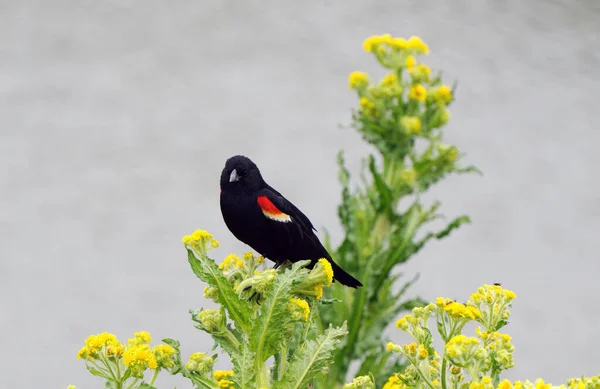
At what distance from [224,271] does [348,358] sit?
5.94 ft

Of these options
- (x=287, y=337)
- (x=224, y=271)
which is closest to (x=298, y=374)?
(x=287, y=337)

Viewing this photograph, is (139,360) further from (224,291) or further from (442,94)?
(442,94)

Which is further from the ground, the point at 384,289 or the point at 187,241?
the point at 384,289

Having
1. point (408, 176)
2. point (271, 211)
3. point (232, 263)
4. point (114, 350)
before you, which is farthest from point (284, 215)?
point (408, 176)

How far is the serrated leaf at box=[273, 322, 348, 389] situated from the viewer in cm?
158

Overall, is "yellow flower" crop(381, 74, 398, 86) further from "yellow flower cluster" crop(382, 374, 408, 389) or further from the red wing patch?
"yellow flower cluster" crop(382, 374, 408, 389)

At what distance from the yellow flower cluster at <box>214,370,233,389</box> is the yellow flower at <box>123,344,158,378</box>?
126 millimetres

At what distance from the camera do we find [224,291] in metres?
1.59

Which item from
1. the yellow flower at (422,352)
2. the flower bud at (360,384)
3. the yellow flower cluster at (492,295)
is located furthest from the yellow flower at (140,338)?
the yellow flower cluster at (492,295)

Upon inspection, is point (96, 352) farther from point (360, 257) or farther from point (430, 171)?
point (430, 171)

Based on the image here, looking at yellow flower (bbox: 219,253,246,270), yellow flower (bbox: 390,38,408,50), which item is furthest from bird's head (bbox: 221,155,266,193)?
yellow flower (bbox: 390,38,408,50)

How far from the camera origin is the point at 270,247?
221cm

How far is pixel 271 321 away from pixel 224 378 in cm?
19

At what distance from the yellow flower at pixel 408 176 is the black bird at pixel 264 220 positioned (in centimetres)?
131
